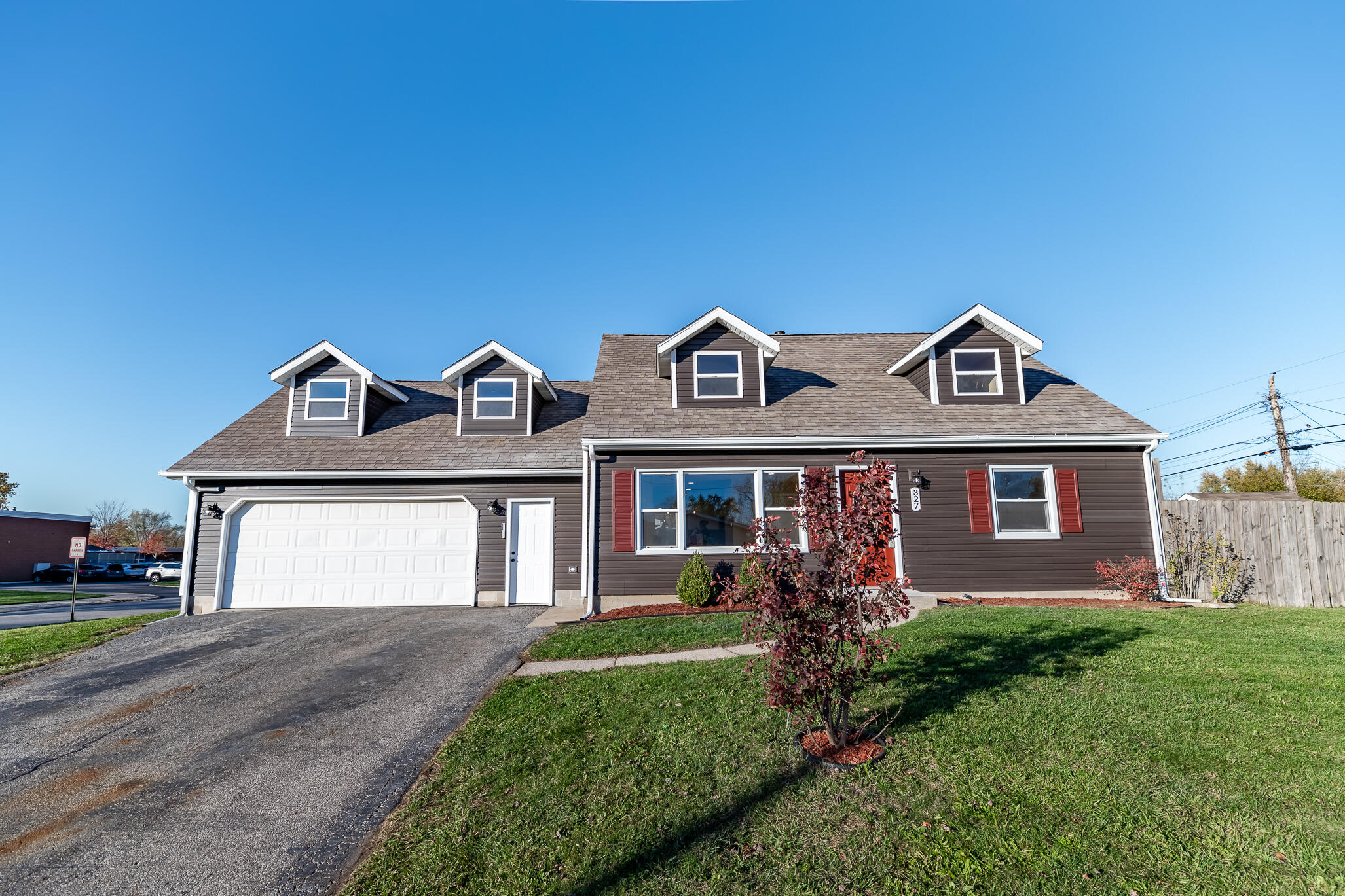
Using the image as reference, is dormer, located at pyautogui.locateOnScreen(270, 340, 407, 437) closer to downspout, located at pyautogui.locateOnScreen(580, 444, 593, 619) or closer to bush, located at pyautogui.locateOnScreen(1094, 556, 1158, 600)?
downspout, located at pyautogui.locateOnScreen(580, 444, 593, 619)

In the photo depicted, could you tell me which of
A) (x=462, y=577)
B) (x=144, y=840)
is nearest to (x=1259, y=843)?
(x=144, y=840)

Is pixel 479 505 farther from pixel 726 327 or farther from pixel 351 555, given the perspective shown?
pixel 726 327

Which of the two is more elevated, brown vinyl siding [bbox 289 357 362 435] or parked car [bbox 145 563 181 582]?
brown vinyl siding [bbox 289 357 362 435]

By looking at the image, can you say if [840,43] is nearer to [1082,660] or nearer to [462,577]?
[1082,660]

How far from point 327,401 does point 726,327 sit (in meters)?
9.81

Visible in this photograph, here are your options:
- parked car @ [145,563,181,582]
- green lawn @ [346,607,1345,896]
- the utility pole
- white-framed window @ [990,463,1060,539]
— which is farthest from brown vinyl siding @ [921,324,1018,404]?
parked car @ [145,563,181,582]

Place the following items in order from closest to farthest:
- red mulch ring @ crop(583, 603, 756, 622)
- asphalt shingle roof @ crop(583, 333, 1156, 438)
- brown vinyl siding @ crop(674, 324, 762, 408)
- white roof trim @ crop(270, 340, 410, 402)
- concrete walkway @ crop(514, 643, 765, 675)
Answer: concrete walkway @ crop(514, 643, 765, 675), red mulch ring @ crop(583, 603, 756, 622), asphalt shingle roof @ crop(583, 333, 1156, 438), brown vinyl siding @ crop(674, 324, 762, 408), white roof trim @ crop(270, 340, 410, 402)

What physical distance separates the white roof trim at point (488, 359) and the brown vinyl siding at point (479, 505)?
110 inches

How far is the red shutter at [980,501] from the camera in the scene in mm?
11633

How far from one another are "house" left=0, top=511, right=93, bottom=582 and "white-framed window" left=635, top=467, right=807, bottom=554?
123 feet

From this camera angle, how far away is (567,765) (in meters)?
4.25

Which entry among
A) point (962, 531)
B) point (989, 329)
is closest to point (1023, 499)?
point (962, 531)

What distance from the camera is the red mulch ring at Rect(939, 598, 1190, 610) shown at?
10016mm

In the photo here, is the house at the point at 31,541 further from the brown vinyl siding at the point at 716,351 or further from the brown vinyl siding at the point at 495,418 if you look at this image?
the brown vinyl siding at the point at 716,351
